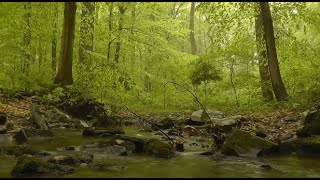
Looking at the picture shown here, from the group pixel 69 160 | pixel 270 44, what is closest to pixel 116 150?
pixel 69 160

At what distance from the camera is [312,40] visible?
28.6 metres

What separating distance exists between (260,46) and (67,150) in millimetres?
12653

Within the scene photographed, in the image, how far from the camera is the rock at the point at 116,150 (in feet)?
29.3

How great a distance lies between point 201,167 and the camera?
7582mm

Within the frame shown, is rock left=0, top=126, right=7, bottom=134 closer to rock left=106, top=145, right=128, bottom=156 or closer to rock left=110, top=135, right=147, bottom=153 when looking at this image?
rock left=106, top=145, right=128, bottom=156

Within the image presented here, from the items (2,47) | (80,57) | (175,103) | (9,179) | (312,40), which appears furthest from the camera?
(312,40)

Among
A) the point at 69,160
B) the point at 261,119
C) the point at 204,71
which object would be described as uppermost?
the point at 204,71

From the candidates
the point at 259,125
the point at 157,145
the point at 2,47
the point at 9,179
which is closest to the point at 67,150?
the point at 157,145

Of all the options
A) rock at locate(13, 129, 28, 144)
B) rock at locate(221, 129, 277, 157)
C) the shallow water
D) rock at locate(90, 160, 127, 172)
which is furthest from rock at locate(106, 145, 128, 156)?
rock at locate(13, 129, 28, 144)

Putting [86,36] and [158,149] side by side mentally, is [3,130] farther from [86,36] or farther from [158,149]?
[86,36]

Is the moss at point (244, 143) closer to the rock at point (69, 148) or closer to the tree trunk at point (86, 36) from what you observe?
the rock at point (69, 148)

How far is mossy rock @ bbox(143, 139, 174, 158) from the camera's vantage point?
29.0 feet

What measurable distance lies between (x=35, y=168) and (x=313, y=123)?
6870mm

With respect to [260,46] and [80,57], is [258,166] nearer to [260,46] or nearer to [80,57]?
[260,46]
